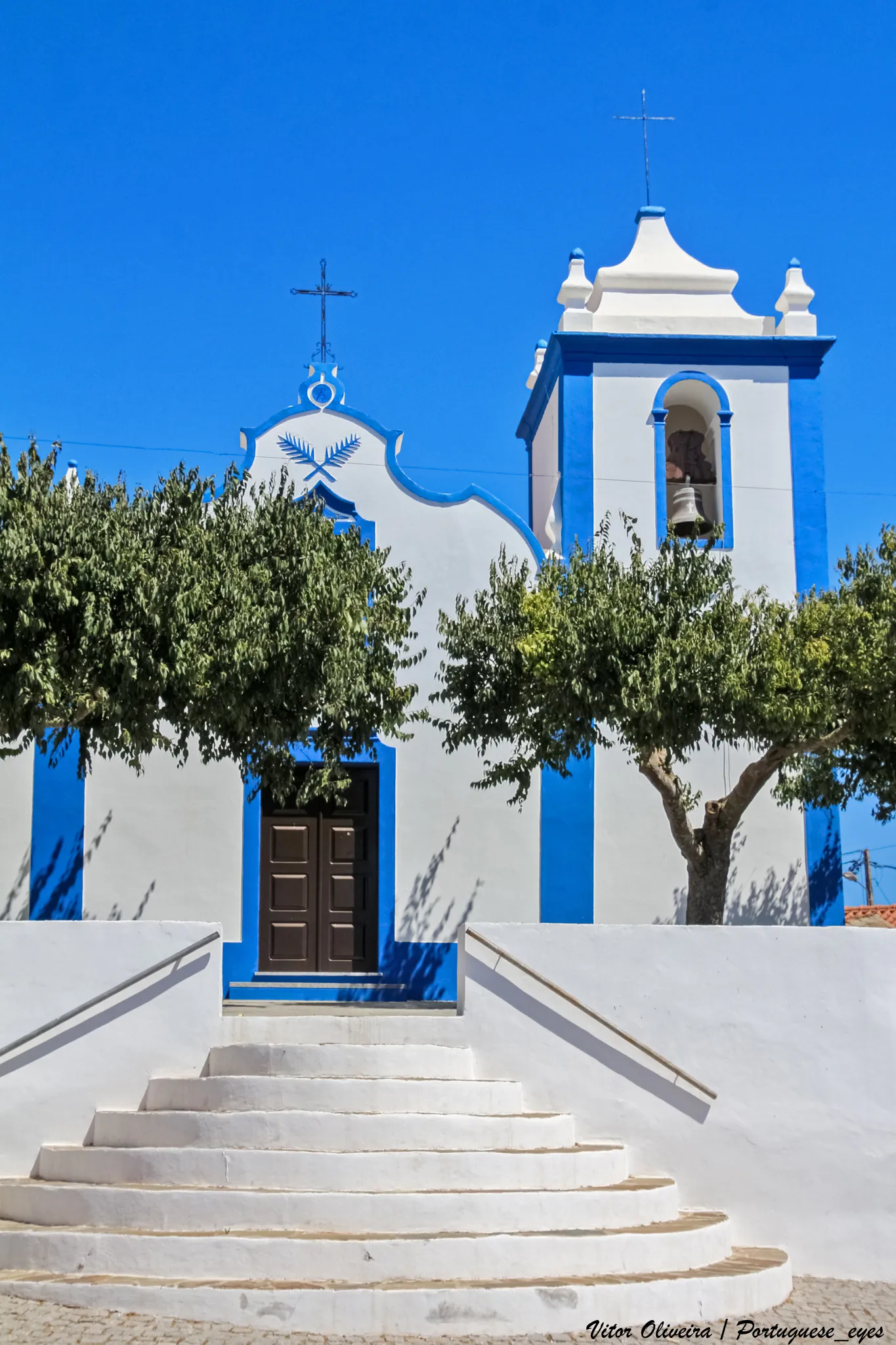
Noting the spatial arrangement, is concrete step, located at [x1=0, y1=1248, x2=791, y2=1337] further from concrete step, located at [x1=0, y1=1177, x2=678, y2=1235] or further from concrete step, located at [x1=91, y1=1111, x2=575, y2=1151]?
concrete step, located at [x1=91, y1=1111, x2=575, y2=1151]

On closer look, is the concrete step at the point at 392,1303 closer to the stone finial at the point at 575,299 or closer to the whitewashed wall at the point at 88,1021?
the whitewashed wall at the point at 88,1021

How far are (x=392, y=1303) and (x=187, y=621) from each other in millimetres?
4906

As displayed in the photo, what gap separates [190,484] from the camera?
1103 centimetres

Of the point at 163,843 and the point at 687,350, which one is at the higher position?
the point at 687,350

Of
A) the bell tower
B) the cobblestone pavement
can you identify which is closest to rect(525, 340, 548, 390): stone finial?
the bell tower

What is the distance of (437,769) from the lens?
14.2 metres

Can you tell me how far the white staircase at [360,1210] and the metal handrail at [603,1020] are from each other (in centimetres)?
59

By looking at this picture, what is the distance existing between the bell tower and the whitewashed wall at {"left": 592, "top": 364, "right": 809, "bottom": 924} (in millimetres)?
15

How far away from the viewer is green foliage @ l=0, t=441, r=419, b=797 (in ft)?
32.8

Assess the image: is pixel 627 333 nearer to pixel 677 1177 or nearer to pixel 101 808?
pixel 101 808

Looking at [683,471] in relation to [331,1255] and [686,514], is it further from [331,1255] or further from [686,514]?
[331,1255]

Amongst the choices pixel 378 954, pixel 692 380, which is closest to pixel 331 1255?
pixel 378 954

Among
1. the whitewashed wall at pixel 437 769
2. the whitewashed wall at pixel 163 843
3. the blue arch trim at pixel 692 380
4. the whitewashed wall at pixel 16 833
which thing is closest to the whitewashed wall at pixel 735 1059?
the whitewashed wall at pixel 437 769

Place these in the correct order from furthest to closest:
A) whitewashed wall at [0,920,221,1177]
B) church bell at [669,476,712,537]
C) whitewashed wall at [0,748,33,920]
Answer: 1. church bell at [669,476,712,537]
2. whitewashed wall at [0,748,33,920]
3. whitewashed wall at [0,920,221,1177]
